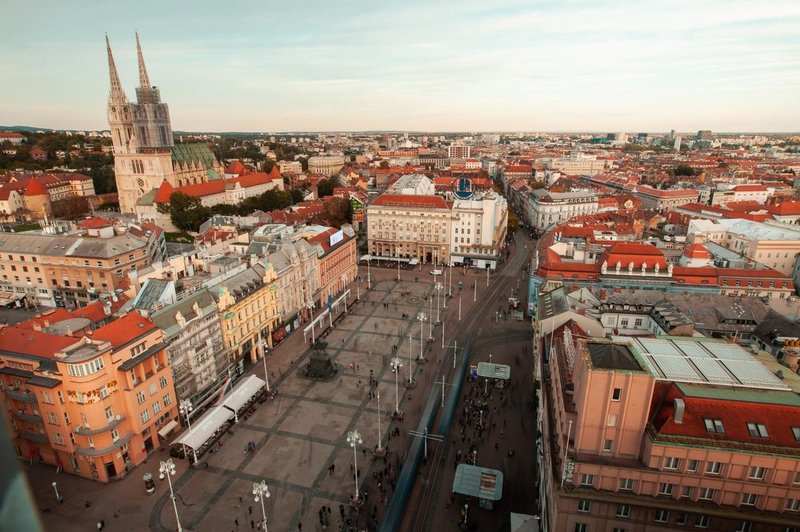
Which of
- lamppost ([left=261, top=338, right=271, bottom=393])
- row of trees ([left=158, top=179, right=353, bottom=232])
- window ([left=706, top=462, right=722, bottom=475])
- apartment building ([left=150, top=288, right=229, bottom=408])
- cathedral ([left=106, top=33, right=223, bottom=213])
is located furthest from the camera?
cathedral ([left=106, top=33, right=223, bottom=213])

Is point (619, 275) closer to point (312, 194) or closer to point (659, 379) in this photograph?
point (659, 379)

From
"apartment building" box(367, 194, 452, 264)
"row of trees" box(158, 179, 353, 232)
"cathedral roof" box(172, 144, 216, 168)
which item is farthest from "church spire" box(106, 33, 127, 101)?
"apartment building" box(367, 194, 452, 264)

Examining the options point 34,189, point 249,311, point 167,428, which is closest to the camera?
point 167,428

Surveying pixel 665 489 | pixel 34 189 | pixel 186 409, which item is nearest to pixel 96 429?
pixel 186 409

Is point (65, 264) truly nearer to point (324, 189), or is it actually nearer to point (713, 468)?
point (713, 468)

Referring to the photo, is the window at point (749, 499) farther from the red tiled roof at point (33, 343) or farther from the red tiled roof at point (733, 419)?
the red tiled roof at point (33, 343)

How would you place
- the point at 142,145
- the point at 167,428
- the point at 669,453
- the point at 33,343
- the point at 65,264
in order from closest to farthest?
the point at 669,453 → the point at 33,343 → the point at 167,428 → the point at 65,264 → the point at 142,145

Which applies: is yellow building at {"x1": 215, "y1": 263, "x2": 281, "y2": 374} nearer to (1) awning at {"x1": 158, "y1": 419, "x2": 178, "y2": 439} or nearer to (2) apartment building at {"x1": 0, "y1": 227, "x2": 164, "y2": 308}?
(1) awning at {"x1": 158, "y1": 419, "x2": 178, "y2": 439}
